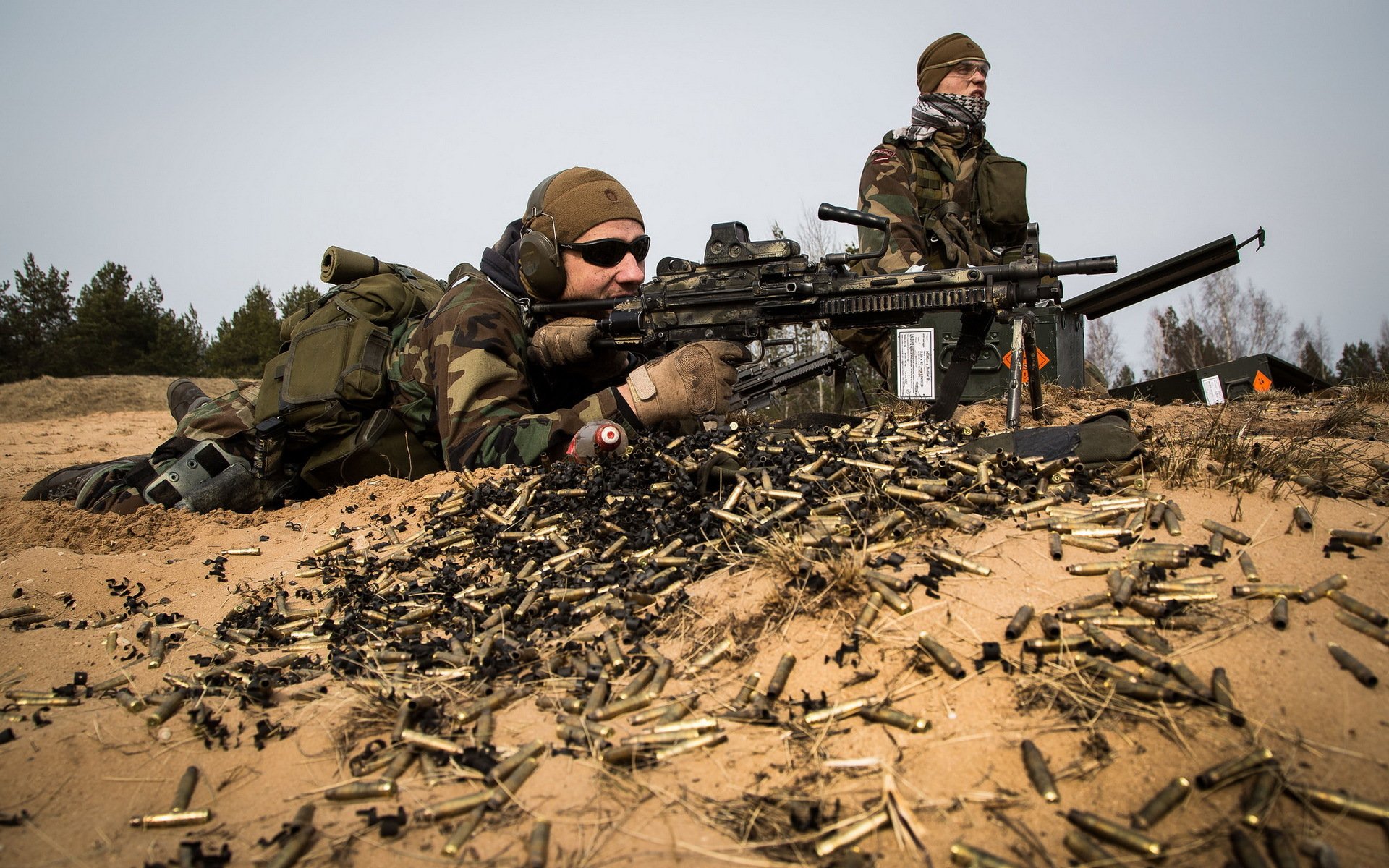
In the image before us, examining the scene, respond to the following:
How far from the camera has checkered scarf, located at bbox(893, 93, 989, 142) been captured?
26.9 ft

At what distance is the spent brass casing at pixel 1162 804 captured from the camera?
6.82ft

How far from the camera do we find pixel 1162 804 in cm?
212

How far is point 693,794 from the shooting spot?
239 centimetres

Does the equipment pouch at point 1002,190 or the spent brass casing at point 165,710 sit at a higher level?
the equipment pouch at point 1002,190

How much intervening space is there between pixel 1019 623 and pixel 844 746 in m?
0.77

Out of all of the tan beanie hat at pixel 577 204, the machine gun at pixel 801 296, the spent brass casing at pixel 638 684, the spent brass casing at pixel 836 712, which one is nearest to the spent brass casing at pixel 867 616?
the spent brass casing at pixel 836 712

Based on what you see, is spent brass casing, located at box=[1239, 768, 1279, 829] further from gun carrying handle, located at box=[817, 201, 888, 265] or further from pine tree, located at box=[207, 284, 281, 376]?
pine tree, located at box=[207, 284, 281, 376]

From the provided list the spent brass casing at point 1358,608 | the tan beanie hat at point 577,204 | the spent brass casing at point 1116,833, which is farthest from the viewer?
the tan beanie hat at point 577,204

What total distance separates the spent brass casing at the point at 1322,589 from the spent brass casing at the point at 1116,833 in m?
1.30

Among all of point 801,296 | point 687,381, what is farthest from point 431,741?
point 801,296

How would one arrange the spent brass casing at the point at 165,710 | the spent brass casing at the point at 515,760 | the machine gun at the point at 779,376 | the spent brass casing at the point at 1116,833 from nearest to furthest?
the spent brass casing at the point at 1116,833 → the spent brass casing at the point at 515,760 → the spent brass casing at the point at 165,710 → the machine gun at the point at 779,376

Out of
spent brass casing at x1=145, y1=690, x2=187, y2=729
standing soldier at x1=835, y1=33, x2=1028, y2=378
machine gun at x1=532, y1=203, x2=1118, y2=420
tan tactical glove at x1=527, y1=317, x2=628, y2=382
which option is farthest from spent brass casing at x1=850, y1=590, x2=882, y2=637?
standing soldier at x1=835, y1=33, x2=1028, y2=378

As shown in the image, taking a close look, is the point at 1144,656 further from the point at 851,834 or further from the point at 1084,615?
the point at 851,834

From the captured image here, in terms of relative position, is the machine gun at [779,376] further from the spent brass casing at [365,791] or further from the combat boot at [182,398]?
the spent brass casing at [365,791]
